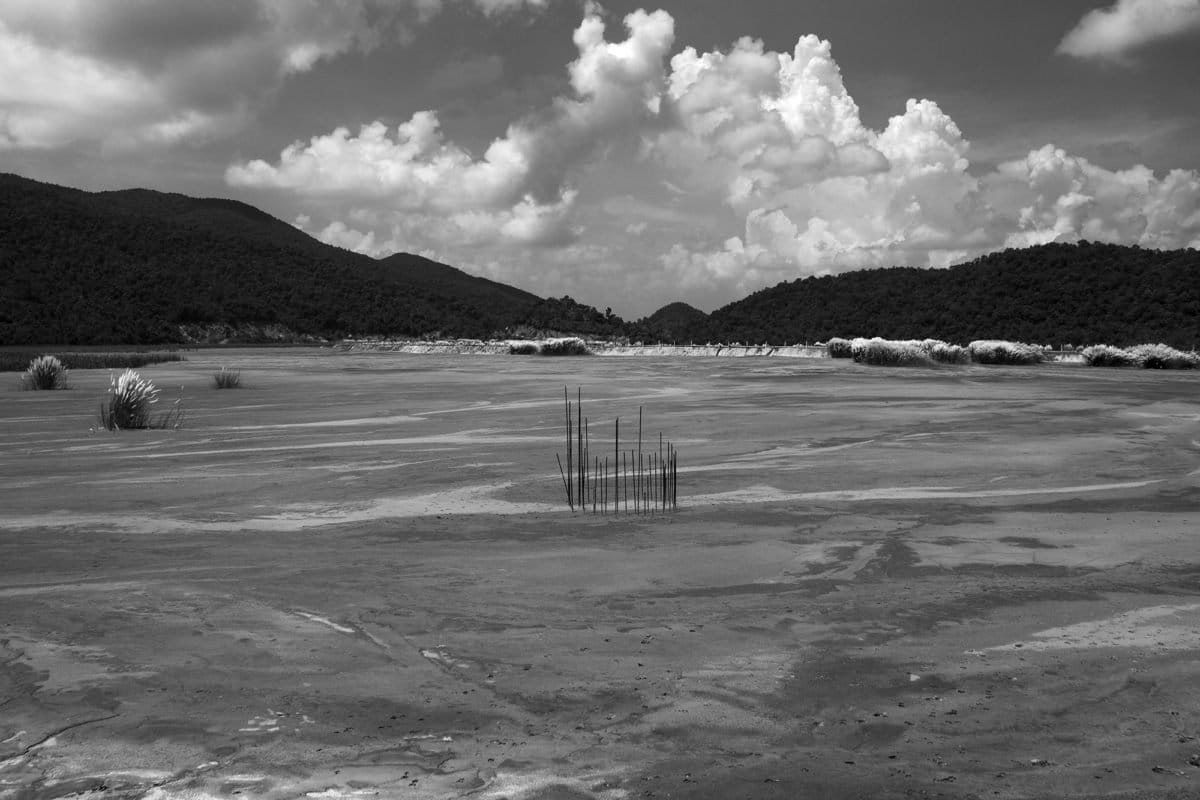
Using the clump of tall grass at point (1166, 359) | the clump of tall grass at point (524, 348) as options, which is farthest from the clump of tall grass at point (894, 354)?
the clump of tall grass at point (524, 348)

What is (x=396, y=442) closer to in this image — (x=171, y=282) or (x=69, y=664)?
A: (x=69, y=664)

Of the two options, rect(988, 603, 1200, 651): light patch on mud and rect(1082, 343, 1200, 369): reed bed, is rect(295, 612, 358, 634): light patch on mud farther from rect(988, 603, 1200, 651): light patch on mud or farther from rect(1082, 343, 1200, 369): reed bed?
rect(1082, 343, 1200, 369): reed bed

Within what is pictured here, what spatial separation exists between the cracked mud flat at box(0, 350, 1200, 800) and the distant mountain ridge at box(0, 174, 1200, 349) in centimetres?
4804

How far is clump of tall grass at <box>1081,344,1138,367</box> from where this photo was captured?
3856 cm

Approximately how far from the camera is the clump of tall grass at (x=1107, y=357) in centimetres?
3856

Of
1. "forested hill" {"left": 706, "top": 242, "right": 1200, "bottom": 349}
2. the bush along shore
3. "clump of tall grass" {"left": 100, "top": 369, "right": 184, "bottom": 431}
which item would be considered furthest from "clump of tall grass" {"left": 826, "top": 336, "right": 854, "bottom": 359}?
"clump of tall grass" {"left": 100, "top": 369, "right": 184, "bottom": 431}

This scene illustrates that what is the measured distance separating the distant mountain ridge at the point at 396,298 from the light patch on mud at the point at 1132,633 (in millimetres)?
50217

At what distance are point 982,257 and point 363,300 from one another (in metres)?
67.4

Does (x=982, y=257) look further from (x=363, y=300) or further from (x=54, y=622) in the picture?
(x=54, y=622)

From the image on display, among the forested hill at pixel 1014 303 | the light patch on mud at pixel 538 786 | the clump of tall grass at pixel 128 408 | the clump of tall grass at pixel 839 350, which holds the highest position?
the forested hill at pixel 1014 303

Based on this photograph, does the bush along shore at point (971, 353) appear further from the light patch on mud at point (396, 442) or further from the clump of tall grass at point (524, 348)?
the light patch on mud at point (396, 442)

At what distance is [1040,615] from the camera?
5844 millimetres

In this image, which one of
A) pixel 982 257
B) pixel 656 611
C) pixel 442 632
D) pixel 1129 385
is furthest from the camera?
pixel 982 257

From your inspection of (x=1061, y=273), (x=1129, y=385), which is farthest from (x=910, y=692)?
(x=1061, y=273)
